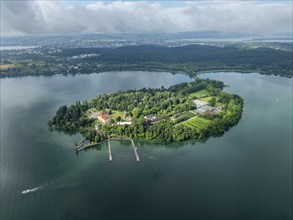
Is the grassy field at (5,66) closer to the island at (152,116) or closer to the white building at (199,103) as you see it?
the island at (152,116)

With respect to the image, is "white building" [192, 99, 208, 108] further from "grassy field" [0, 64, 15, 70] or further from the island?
"grassy field" [0, 64, 15, 70]

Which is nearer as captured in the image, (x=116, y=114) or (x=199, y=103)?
(x=116, y=114)

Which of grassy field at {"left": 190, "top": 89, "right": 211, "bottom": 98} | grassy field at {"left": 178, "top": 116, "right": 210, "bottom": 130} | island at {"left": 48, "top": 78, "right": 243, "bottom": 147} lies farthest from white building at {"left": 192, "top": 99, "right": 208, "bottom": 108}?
grassy field at {"left": 178, "top": 116, "right": 210, "bottom": 130}

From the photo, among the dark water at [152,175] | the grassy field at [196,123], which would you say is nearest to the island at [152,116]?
the grassy field at [196,123]

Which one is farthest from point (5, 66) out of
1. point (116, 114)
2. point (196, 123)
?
point (196, 123)

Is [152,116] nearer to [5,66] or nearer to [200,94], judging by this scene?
[200,94]
